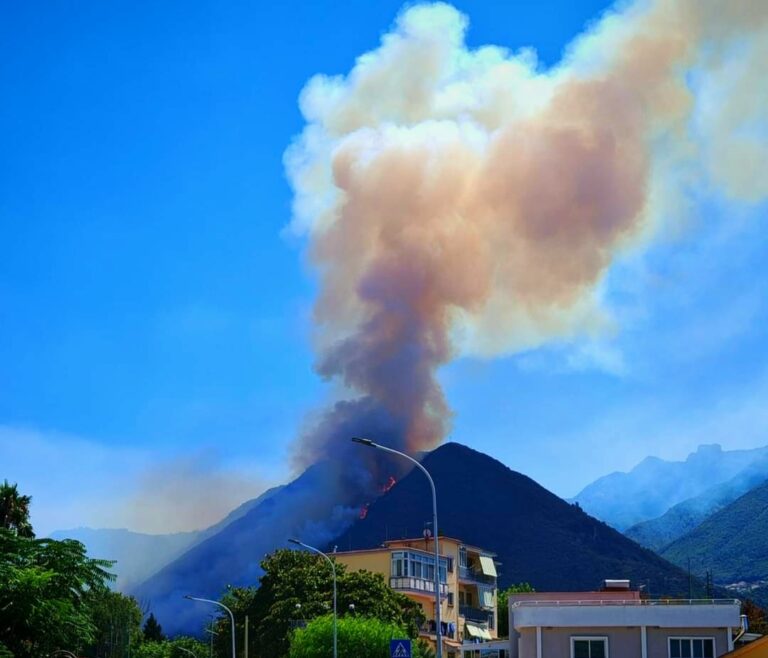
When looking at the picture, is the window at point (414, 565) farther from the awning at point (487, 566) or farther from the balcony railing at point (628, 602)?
the balcony railing at point (628, 602)

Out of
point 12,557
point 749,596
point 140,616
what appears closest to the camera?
point 12,557

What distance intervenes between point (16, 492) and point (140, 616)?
74.5 m

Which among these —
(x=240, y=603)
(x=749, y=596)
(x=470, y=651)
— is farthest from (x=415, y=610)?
(x=749, y=596)

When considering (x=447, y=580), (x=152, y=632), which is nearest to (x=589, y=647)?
(x=447, y=580)

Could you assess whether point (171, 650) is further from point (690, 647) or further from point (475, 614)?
point (690, 647)

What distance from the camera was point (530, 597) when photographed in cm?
5491

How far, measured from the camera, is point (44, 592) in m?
51.5

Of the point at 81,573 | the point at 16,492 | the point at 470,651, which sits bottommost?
the point at 470,651

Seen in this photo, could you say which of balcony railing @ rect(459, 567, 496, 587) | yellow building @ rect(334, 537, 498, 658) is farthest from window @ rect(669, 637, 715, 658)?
balcony railing @ rect(459, 567, 496, 587)

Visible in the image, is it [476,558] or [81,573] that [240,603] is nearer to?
[476,558]

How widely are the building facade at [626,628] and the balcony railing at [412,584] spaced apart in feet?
113

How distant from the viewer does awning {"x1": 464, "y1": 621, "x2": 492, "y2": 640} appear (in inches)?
3486

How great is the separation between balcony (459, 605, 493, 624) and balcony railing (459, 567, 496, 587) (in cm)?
225

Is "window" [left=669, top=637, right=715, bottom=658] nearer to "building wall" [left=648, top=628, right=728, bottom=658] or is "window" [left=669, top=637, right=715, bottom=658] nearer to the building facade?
the building facade
